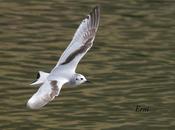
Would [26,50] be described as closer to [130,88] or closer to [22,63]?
[22,63]

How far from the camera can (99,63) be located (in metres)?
26.7

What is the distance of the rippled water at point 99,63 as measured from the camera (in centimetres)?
2191

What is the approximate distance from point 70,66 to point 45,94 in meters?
2.01

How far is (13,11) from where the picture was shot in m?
32.6

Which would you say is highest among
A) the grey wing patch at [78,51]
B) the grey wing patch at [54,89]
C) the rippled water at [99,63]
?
the grey wing patch at [78,51]

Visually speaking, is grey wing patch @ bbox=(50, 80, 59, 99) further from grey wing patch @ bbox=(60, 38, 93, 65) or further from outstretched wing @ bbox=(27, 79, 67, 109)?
grey wing patch @ bbox=(60, 38, 93, 65)

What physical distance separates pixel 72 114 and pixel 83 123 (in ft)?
2.19

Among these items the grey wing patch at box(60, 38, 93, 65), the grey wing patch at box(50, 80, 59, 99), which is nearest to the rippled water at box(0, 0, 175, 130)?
the grey wing patch at box(60, 38, 93, 65)

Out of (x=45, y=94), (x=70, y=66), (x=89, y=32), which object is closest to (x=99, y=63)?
(x=89, y=32)

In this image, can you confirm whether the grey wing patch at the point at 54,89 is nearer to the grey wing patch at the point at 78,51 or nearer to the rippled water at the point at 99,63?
the grey wing patch at the point at 78,51

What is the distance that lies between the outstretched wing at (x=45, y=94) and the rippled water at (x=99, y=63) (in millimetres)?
3890

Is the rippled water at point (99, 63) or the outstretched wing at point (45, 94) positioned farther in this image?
the rippled water at point (99, 63)

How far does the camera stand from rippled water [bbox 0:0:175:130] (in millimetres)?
21906

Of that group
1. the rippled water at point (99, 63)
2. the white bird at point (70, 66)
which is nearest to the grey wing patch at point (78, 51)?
the white bird at point (70, 66)
